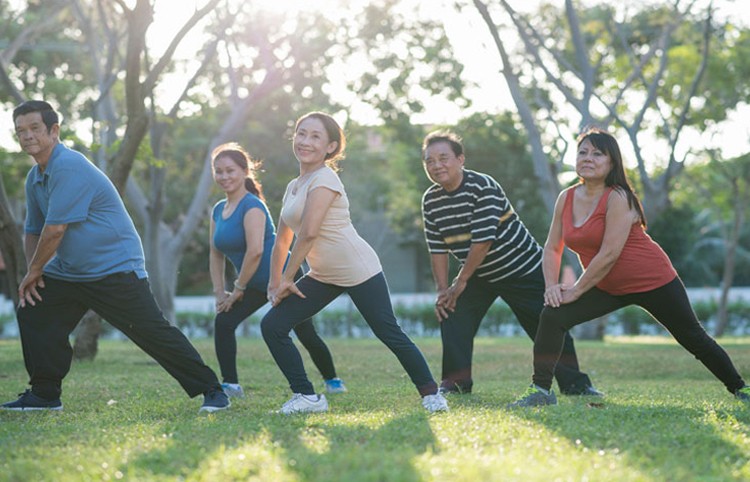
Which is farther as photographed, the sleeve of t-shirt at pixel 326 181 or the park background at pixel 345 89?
the park background at pixel 345 89

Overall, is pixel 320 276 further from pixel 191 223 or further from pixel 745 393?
pixel 191 223

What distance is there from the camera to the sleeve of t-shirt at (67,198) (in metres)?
6.59

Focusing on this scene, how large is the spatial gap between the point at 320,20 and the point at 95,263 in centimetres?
1370

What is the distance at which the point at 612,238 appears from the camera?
265 inches

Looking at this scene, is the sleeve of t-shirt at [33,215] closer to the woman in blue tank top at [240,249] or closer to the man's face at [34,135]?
the man's face at [34,135]

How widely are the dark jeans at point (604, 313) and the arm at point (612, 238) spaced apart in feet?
0.63

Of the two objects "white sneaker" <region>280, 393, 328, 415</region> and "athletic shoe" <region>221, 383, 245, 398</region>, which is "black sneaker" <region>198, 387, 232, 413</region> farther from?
"athletic shoe" <region>221, 383, 245, 398</region>

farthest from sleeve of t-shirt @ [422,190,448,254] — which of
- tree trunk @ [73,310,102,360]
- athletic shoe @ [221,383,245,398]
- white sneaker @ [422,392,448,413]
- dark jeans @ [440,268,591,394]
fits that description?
tree trunk @ [73,310,102,360]

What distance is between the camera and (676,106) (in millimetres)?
23953

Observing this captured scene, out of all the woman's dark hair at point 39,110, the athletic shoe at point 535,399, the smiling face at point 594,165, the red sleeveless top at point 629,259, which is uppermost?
the woman's dark hair at point 39,110

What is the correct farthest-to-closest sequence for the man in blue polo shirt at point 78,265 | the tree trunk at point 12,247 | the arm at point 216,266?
the tree trunk at point 12,247 → the arm at point 216,266 → the man in blue polo shirt at point 78,265

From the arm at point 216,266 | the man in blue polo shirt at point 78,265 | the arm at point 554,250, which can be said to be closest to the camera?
the man in blue polo shirt at point 78,265

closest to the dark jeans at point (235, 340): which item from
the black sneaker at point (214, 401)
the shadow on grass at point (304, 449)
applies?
the black sneaker at point (214, 401)

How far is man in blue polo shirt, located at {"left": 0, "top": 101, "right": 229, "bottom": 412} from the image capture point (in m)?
6.65
